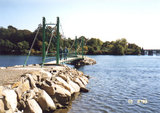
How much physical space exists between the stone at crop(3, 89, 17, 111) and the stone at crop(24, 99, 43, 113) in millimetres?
579

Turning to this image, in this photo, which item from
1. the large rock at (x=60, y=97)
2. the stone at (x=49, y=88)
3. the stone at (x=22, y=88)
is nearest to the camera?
the stone at (x=22, y=88)

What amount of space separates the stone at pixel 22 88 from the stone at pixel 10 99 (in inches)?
11.0

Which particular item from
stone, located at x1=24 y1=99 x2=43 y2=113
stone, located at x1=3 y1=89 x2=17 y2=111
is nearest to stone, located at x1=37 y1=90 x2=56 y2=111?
stone, located at x1=24 y1=99 x2=43 y2=113

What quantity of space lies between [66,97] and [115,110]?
2478 millimetres

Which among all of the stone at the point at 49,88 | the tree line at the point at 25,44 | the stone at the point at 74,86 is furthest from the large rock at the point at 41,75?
the tree line at the point at 25,44

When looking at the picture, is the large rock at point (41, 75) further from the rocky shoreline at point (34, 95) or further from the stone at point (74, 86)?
the stone at point (74, 86)

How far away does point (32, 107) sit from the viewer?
747cm

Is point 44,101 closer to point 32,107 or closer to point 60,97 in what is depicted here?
point 32,107

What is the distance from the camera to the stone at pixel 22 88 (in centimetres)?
749

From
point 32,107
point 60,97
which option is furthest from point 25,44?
point 32,107

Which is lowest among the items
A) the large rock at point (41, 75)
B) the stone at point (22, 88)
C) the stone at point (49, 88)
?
the stone at point (49, 88)

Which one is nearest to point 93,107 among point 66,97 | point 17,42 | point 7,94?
point 66,97

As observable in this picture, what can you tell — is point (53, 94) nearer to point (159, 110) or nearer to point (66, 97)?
point (66, 97)

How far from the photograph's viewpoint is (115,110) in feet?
30.3
